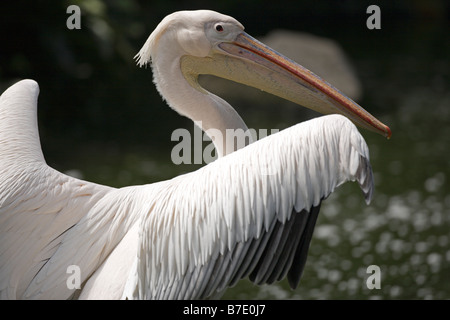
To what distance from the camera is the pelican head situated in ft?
11.7

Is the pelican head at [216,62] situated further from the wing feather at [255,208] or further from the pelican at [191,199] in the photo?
the wing feather at [255,208]

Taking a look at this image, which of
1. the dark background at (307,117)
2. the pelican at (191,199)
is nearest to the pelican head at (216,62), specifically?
the pelican at (191,199)

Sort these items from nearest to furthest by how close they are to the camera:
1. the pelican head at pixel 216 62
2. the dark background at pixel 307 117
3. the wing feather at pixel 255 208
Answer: the wing feather at pixel 255 208, the pelican head at pixel 216 62, the dark background at pixel 307 117

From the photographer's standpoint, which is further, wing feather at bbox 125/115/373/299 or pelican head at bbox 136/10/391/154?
pelican head at bbox 136/10/391/154

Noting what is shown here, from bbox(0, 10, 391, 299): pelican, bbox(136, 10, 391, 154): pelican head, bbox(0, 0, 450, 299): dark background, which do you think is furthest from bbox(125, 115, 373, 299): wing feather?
bbox(0, 0, 450, 299): dark background

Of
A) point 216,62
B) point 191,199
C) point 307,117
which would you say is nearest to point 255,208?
point 191,199

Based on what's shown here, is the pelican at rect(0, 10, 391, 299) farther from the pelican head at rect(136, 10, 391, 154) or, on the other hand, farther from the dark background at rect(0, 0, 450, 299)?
the dark background at rect(0, 0, 450, 299)

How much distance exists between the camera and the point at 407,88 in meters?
12.0

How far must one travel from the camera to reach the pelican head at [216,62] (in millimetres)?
3559

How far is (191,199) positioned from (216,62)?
3.56ft

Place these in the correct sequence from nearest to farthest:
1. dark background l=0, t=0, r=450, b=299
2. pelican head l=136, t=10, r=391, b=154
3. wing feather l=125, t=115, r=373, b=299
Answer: wing feather l=125, t=115, r=373, b=299, pelican head l=136, t=10, r=391, b=154, dark background l=0, t=0, r=450, b=299

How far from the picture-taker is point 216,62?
3.71 meters

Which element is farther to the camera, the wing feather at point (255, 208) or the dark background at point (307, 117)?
the dark background at point (307, 117)
